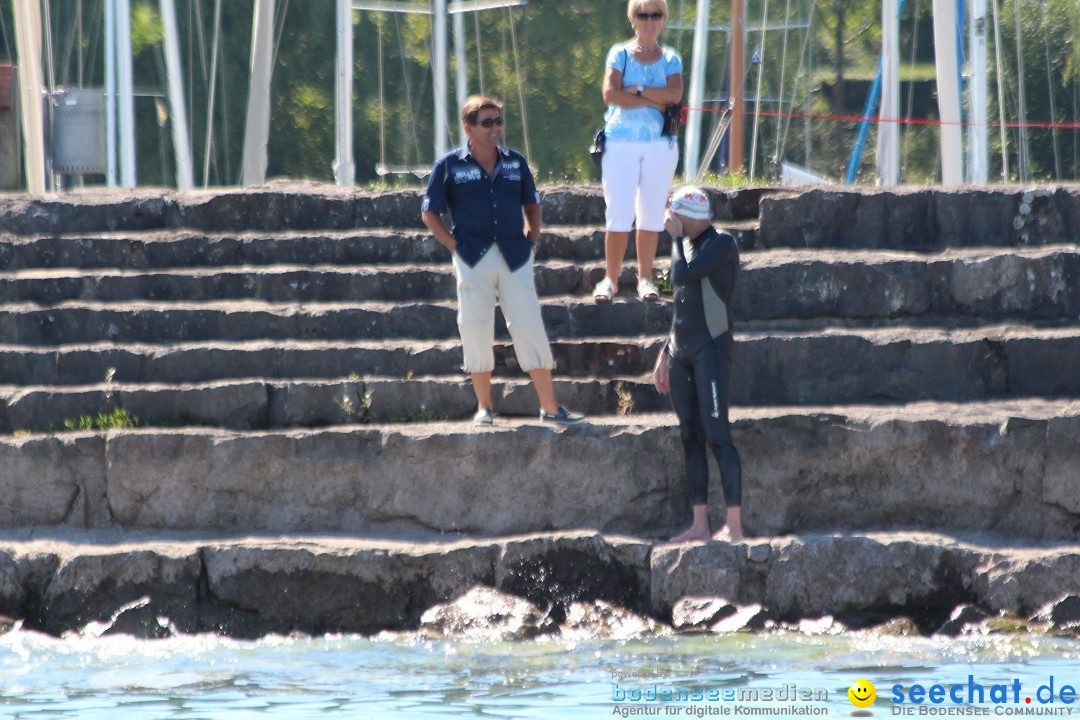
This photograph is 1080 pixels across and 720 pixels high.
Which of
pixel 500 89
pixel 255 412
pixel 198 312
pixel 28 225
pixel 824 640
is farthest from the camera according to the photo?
pixel 500 89

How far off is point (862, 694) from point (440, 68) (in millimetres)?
15550

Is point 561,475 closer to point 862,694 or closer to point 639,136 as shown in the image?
point 639,136

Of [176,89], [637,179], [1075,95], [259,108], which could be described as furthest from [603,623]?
[1075,95]

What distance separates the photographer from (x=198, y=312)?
32.6ft

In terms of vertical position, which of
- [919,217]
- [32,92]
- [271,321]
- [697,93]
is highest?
[697,93]

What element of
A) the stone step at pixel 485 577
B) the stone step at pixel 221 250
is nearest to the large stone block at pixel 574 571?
the stone step at pixel 485 577

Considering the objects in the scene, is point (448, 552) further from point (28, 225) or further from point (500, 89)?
point (500, 89)

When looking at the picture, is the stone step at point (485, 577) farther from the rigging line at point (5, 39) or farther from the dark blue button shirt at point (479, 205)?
the rigging line at point (5, 39)

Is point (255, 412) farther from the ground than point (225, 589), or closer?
farther from the ground

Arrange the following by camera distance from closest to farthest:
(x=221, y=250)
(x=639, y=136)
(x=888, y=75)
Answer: (x=639, y=136)
(x=221, y=250)
(x=888, y=75)

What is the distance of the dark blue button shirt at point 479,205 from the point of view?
866 cm

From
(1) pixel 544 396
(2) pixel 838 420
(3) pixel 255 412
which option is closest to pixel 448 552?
(1) pixel 544 396

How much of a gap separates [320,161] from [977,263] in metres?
21.8

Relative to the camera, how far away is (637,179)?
9.45 metres
